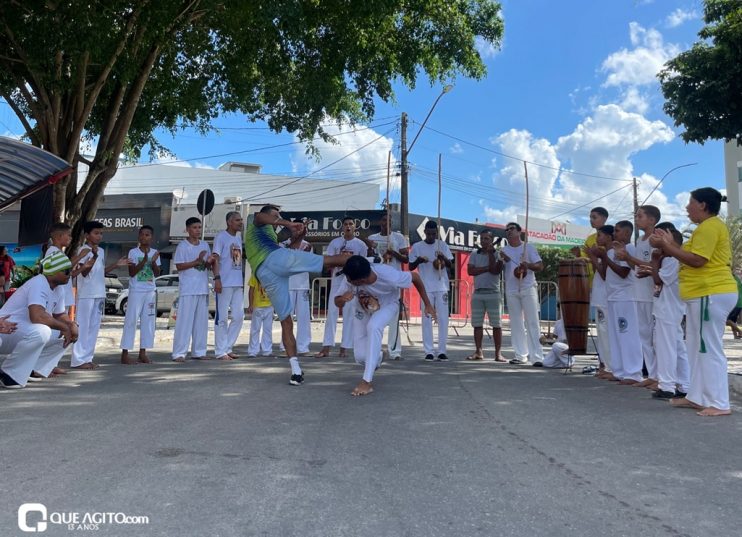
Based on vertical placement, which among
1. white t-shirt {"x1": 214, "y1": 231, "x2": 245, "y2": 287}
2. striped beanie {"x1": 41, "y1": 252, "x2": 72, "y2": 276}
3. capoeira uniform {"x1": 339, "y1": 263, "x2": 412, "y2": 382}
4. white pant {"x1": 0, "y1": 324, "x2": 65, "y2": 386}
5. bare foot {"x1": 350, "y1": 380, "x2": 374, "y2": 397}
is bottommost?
bare foot {"x1": 350, "y1": 380, "x2": 374, "y2": 397}

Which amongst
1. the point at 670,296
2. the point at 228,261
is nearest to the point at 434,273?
the point at 228,261

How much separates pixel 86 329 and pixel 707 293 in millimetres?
7229

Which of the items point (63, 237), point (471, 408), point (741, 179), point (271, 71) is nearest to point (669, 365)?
point (471, 408)

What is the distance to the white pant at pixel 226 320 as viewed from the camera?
8938 millimetres

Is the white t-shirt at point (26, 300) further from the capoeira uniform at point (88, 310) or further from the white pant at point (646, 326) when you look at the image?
the white pant at point (646, 326)

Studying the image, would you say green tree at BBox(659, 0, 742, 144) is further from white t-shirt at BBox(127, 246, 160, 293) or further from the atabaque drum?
white t-shirt at BBox(127, 246, 160, 293)

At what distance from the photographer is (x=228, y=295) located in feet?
29.8

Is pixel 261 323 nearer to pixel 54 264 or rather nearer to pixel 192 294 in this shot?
pixel 192 294

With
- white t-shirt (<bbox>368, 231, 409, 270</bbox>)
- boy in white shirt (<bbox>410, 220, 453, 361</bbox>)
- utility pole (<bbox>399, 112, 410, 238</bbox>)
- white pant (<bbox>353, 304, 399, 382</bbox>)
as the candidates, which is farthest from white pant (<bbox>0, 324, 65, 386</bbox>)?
utility pole (<bbox>399, 112, 410, 238</bbox>)

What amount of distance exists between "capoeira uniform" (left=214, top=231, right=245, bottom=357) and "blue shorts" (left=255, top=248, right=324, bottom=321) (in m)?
2.50

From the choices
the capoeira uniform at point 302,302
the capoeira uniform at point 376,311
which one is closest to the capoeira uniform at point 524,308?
the capoeira uniform at point 376,311

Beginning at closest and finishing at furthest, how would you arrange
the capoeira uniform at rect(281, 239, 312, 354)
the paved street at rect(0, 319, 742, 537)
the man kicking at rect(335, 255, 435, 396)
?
the paved street at rect(0, 319, 742, 537) < the man kicking at rect(335, 255, 435, 396) < the capoeira uniform at rect(281, 239, 312, 354)

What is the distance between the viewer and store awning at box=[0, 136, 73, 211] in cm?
795

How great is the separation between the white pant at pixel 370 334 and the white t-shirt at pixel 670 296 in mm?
2778
